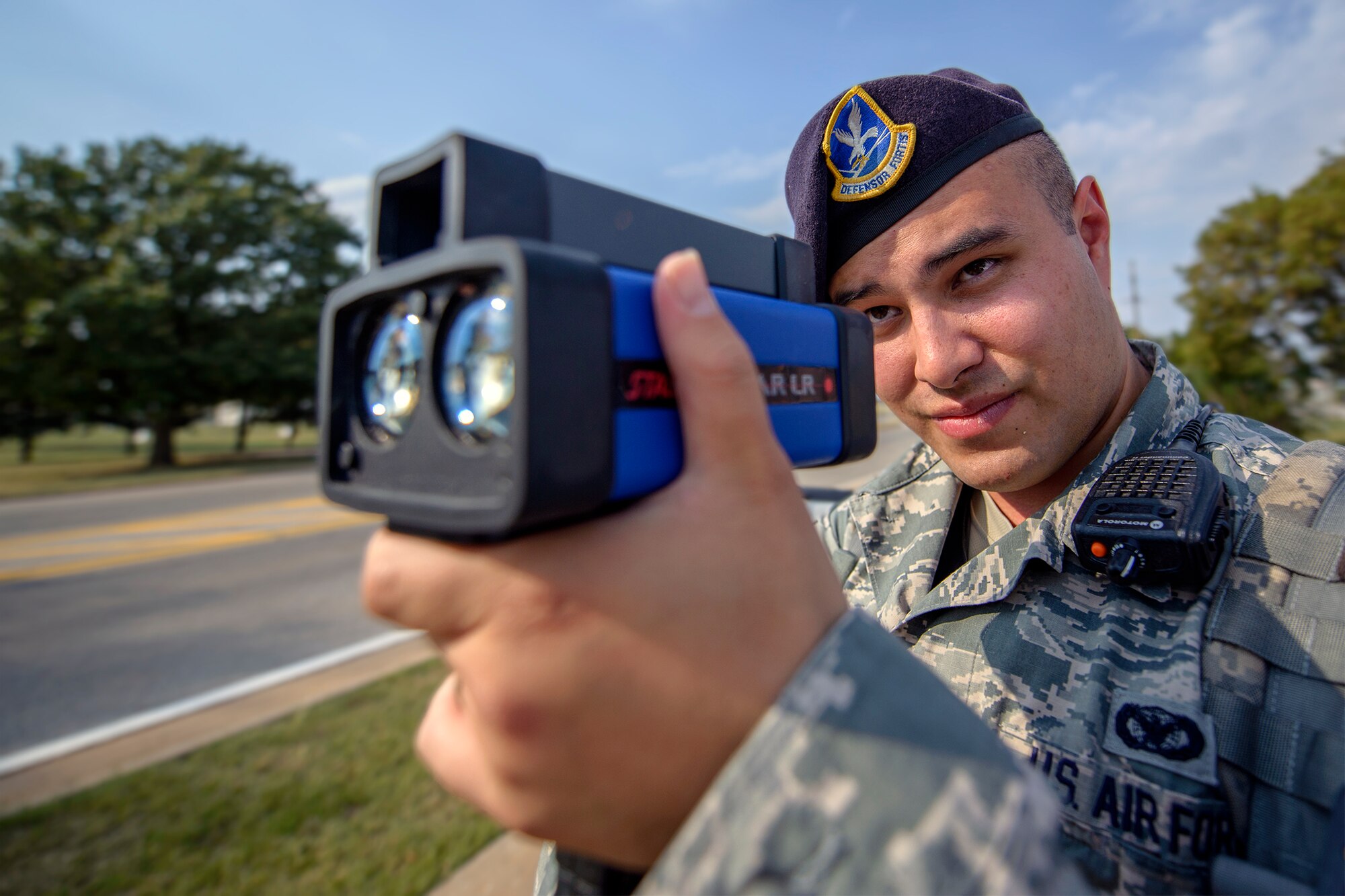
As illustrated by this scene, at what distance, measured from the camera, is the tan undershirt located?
166 cm

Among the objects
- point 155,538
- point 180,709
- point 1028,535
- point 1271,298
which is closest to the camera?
point 1028,535

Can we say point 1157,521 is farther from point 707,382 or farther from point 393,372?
point 393,372

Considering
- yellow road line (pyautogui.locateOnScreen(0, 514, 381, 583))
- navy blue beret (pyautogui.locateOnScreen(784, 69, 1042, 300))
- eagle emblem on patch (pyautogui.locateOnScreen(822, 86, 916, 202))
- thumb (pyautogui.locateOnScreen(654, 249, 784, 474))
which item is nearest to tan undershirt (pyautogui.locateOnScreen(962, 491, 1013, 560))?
navy blue beret (pyautogui.locateOnScreen(784, 69, 1042, 300))

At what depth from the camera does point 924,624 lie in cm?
147

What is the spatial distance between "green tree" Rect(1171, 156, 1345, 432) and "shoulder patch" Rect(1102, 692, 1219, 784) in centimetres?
1947

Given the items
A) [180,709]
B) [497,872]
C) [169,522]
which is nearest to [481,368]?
[497,872]

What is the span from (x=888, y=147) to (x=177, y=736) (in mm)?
4502

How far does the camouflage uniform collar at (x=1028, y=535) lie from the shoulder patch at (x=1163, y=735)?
7.9 inches

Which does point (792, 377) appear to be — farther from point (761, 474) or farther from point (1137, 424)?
point (1137, 424)

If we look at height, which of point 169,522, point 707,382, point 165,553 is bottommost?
point 165,553

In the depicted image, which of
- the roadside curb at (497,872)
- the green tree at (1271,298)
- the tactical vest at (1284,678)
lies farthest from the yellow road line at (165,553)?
the green tree at (1271,298)

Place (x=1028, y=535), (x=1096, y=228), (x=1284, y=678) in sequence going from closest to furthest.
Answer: (x=1284, y=678), (x=1028, y=535), (x=1096, y=228)

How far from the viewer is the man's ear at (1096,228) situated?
5.30 feet

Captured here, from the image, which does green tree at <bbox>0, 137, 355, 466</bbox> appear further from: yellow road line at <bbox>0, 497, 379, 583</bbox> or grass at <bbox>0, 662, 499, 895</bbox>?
grass at <bbox>0, 662, 499, 895</bbox>
